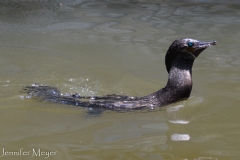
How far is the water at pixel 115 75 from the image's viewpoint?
4.41 meters

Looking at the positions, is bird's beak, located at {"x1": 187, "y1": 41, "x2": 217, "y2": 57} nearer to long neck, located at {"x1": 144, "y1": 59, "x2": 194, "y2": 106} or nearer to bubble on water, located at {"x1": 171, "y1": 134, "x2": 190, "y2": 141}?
long neck, located at {"x1": 144, "y1": 59, "x2": 194, "y2": 106}

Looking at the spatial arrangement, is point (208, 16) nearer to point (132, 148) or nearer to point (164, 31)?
point (164, 31)

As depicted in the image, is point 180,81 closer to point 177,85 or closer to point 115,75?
point 177,85

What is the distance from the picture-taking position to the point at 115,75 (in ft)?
22.8

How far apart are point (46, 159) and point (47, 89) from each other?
2260mm

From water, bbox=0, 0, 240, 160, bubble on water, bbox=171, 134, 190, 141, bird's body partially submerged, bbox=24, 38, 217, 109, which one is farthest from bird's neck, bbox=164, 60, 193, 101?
bubble on water, bbox=171, 134, 190, 141

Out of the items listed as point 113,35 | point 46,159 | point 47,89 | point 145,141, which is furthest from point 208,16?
point 46,159

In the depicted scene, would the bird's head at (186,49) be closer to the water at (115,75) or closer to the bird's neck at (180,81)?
the bird's neck at (180,81)

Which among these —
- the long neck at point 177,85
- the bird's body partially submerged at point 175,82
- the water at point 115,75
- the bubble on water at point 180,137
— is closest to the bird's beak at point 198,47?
→ the bird's body partially submerged at point 175,82

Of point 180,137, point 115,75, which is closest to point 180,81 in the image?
point 180,137

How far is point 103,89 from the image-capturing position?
651 centimetres

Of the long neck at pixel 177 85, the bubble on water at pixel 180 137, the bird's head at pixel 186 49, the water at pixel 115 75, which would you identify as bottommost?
the water at pixel 115 75

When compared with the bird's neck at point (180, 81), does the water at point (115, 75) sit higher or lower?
lower

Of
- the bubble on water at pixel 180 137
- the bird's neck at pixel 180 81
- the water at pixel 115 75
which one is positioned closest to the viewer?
the water at pixel 115 75
